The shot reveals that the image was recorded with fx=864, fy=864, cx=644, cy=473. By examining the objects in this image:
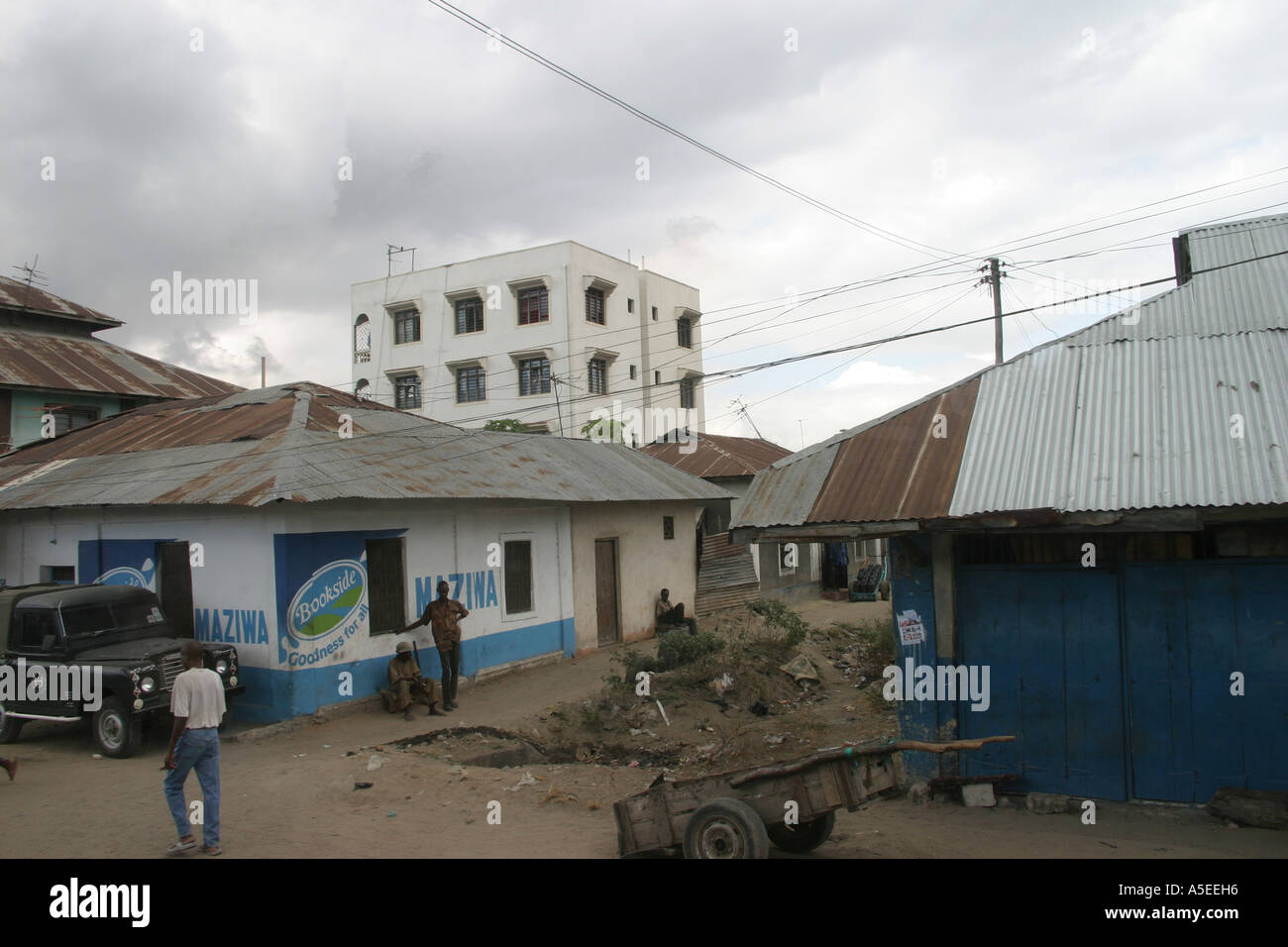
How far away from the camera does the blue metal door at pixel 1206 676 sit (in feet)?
22.9

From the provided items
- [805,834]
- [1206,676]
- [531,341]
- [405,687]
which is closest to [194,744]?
[805,834]

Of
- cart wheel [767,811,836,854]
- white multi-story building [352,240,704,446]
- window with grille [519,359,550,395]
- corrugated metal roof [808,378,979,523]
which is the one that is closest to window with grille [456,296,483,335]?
white multi-story building [352,240,704,446]

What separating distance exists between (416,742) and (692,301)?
Answer: 36.8m

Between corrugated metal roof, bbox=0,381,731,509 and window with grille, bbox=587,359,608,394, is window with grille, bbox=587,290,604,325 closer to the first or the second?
window with grille, bbox=587,359,608,394

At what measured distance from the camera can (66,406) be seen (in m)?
25.6

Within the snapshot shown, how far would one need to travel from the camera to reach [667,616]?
20.5 metres

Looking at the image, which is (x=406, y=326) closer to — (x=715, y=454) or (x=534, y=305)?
(x=534, y=305)

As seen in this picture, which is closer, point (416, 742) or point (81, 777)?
point (81, 777)

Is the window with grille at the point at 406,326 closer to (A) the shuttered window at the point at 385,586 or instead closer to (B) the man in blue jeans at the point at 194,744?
(A) the shuttered window at the point at 385,586

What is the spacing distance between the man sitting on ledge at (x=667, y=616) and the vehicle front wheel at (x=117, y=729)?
38.9 feet

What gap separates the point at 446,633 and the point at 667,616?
841cm

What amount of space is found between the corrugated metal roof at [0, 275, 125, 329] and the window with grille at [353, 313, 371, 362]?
13238mm
